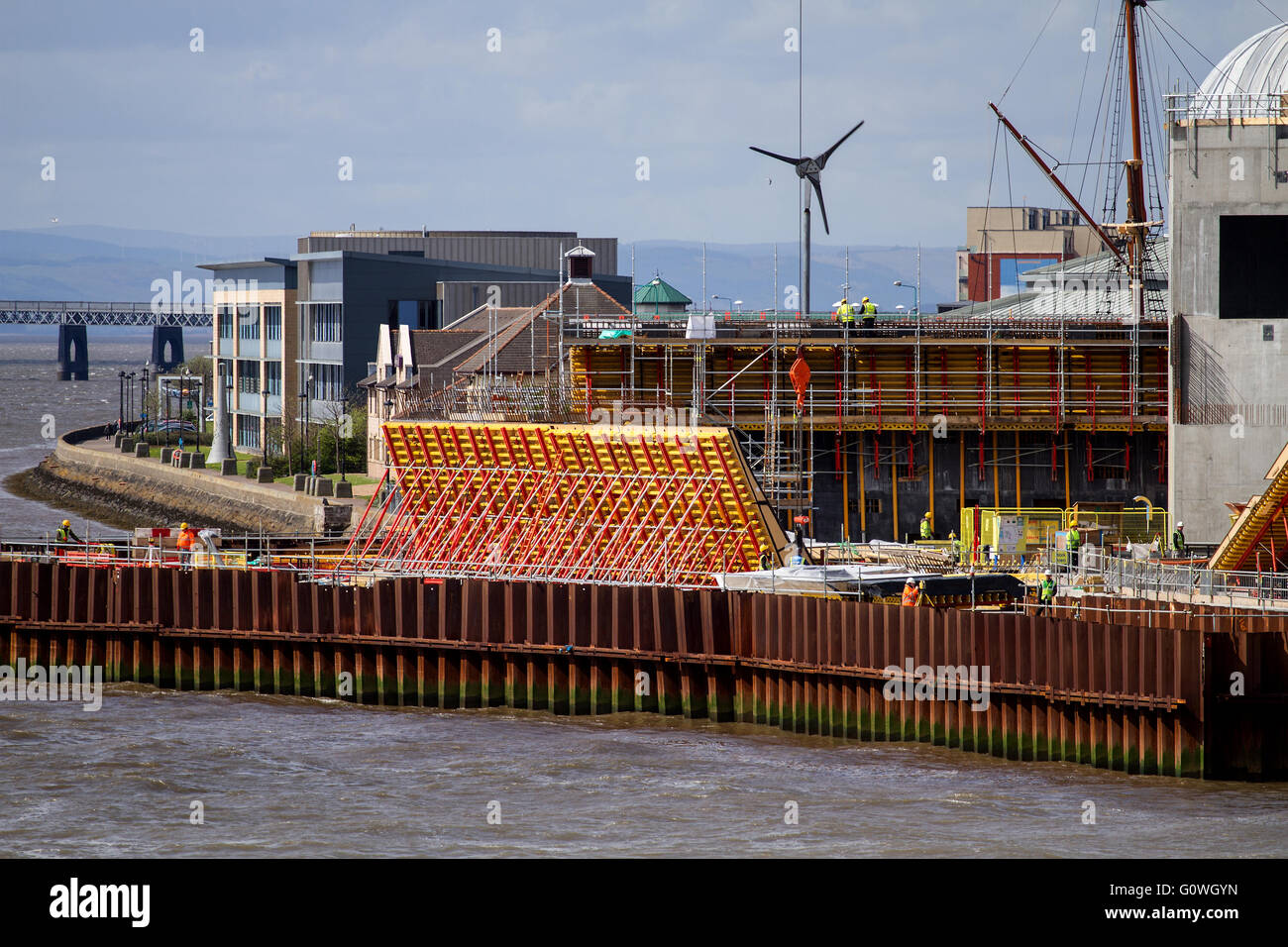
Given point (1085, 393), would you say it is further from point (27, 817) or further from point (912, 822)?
point (27, 817)

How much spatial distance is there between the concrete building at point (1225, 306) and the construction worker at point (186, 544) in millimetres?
28807

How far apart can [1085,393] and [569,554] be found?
18105mm

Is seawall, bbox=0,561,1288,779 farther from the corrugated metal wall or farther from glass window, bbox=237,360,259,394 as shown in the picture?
the corrugated metal wall

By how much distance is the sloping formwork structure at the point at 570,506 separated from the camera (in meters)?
51.0

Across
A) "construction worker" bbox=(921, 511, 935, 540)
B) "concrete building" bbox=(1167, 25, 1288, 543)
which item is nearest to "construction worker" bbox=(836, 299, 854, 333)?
"construction worker" bbox=(921, 511, 935, 540)

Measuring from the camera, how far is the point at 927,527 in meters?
56.1

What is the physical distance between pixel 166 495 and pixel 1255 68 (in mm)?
66370

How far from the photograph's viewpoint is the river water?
34219mm

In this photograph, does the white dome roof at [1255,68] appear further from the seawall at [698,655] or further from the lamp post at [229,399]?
the lamp post at [229,399]

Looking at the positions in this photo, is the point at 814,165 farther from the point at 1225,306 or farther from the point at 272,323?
the point at 272,323

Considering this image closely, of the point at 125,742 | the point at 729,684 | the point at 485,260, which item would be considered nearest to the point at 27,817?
the point at 125,742

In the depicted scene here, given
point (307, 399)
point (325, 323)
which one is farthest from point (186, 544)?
point (325, 323)

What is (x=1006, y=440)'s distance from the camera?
60.1m

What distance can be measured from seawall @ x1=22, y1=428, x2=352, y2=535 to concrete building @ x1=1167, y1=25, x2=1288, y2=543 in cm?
3894
